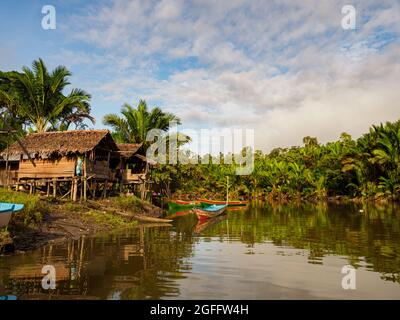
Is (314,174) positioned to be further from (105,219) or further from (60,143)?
(105,219)

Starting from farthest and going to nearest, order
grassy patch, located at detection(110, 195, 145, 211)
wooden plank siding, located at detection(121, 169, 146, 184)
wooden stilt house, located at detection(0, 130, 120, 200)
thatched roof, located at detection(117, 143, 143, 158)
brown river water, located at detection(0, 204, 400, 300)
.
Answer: wooden plank siding, located at detection(121, 169, 146, 184) → thatched roof, located at detection(117, 143, 143, 158) → grassy patch, located at detection(110, 195, 145, 211) → wooden stilt house, located at detection(0, 130, 120, 200) → brown river water, located at detection(0, 204, 400, 300)

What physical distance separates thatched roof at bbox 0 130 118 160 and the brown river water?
829 centimetres

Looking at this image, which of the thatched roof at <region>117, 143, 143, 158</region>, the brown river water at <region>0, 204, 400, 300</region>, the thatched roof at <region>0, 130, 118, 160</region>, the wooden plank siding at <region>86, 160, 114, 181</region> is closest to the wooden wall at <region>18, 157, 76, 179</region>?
the thatched roof at <region>0, 130, 118, 160</region>

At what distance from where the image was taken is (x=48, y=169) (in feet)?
62.6

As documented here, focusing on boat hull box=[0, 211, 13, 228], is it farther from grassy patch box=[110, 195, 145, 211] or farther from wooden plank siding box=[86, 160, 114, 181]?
wooden plank siding box=[86, 160, 114, 181]

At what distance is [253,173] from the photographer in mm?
41375

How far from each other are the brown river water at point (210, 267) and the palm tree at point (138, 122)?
60.1 feet

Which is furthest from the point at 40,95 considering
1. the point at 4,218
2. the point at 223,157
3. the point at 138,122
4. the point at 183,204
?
the point at 223,157

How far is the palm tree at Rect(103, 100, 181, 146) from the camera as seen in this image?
29.1m

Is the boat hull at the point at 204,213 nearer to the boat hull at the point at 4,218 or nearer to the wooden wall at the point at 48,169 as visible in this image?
the wooden wall at the point at 48,169
